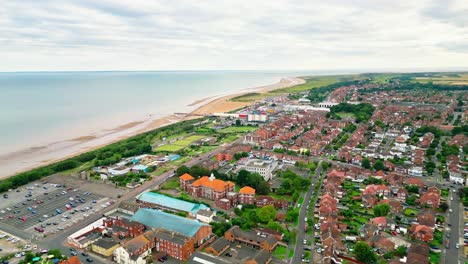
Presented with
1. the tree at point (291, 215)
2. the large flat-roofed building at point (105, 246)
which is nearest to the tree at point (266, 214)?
the tree at point (291, 215)

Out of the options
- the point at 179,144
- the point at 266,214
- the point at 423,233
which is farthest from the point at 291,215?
the point at 179,144

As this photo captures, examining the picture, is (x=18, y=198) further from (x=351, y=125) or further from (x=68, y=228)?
(x=351, y=125)

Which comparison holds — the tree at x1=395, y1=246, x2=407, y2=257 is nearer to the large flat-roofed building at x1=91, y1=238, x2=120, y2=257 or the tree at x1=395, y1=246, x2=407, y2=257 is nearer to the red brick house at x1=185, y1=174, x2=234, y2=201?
the red brick house at x1=185, y1=174, x2=234, y2=201

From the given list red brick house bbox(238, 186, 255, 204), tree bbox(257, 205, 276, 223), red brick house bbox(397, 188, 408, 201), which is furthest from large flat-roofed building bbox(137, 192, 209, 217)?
red brick house bbox(397, 188, 408, 201)

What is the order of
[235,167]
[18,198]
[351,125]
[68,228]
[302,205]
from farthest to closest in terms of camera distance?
[351,125], [235,167], [18,198], [302,205], [68,228]

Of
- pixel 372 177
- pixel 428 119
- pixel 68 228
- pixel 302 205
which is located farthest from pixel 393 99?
pixel 68 228

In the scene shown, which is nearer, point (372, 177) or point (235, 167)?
point (372, 177)

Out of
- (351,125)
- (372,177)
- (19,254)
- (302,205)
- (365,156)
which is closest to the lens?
(19,254)
